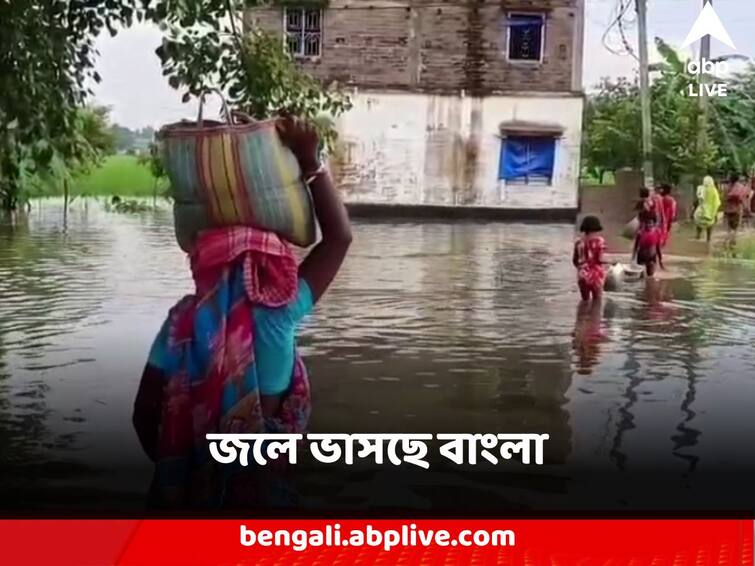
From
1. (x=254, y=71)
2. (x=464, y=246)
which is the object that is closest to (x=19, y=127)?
(x=254, y=71)

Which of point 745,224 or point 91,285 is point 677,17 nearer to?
point 745,224

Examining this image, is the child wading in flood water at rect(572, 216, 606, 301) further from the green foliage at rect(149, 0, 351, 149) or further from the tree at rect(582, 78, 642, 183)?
the green foliage at rect(149, 0, 351, 149)

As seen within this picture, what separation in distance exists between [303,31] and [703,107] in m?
0.88

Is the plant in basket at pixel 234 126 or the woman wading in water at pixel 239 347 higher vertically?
the plant in basket at pixel 234 126

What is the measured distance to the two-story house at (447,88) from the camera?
217 centimetres

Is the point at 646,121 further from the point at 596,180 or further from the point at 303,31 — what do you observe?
the point at 303,31

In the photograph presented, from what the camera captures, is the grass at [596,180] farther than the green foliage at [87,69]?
Yes

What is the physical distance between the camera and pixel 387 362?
84.9 inches

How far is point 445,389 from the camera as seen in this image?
214 centimetres

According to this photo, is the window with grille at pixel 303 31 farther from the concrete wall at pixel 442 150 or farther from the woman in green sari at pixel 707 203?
the woman in green sari at pixel 707 203

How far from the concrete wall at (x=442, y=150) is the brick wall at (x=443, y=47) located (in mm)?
35

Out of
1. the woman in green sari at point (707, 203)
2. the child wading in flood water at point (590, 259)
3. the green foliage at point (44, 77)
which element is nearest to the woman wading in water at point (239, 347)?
the green foliage at point (44, 77)

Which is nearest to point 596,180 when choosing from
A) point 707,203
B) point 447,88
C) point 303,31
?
point 707,203
